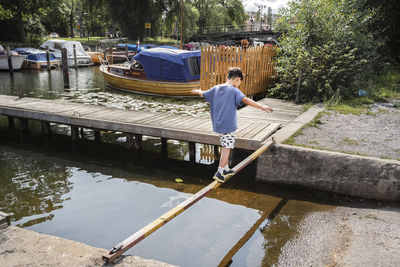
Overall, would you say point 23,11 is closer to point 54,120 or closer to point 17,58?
point 17,58

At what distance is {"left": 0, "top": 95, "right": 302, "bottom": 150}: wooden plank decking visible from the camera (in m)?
7.39

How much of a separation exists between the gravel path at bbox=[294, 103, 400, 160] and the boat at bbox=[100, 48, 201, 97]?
30.2ft

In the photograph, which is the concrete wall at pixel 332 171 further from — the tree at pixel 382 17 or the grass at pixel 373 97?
the tree at pixel 382 17

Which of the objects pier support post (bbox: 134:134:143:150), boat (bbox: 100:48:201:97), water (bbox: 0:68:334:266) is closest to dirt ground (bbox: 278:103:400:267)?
water (bbox: 0:68:334:266)

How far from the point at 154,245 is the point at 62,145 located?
6.19m

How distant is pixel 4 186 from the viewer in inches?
279

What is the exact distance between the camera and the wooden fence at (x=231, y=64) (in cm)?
1206

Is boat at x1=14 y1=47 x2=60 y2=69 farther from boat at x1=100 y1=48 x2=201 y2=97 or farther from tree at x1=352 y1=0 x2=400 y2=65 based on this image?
tree at x1=352 y1=0 x2=400 y2=65

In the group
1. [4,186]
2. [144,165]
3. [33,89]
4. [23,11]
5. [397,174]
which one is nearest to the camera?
[397,174]

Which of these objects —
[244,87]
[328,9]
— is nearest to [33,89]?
[244,87]

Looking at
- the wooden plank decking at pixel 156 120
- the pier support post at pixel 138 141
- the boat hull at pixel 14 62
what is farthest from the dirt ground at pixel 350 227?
the boat hull at pixel 14 62

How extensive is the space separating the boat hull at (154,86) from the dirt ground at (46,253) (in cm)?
1386

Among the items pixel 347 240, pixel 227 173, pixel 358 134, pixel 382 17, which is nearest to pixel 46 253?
pixel 227 173

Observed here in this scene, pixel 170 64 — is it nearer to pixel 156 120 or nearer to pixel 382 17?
pixel 156 120
